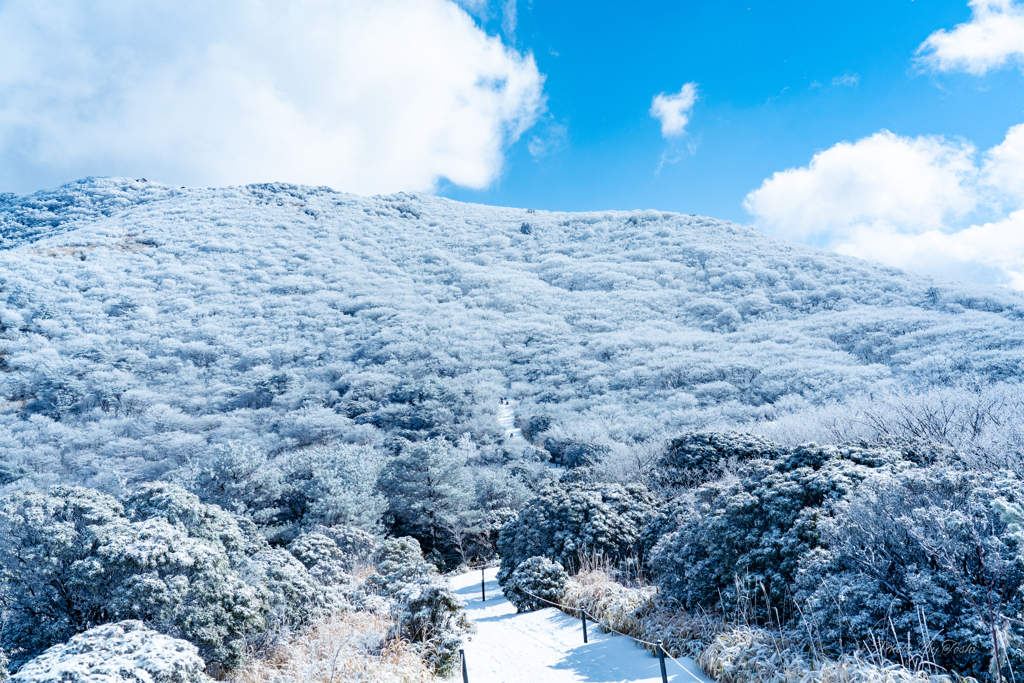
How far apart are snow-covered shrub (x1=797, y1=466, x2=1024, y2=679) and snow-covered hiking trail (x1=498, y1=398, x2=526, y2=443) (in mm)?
20595

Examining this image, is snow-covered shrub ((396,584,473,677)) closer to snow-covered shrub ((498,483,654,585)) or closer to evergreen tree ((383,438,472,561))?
snow-covered shrub ((498,483,654,585))

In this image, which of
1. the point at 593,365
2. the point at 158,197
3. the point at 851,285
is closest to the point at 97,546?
the point at 593,365

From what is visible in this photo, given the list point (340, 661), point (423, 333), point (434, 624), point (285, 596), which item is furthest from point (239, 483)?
point (423, 333)

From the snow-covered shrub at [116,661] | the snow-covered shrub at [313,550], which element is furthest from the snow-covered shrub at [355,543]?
the snow-covered shrub at [116,661]

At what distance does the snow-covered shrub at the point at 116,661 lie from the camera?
3.58 m

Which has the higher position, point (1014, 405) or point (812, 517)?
point (1014, 405)

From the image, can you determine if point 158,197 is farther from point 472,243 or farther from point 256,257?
point 472,243

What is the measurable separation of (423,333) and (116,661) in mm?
36417

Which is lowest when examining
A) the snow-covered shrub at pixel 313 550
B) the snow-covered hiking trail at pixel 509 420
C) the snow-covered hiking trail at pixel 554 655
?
the snow-covered hiking trail at pixel 554 655

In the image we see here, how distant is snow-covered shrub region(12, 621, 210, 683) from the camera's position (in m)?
3.58

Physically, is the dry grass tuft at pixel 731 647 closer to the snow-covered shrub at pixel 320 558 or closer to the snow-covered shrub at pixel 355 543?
the snow-covered shrub at pixel 320 558

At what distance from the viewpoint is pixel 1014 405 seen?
12188 millimetres

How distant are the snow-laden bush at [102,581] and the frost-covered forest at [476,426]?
0.10 feet

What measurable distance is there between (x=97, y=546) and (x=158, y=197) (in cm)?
9072
